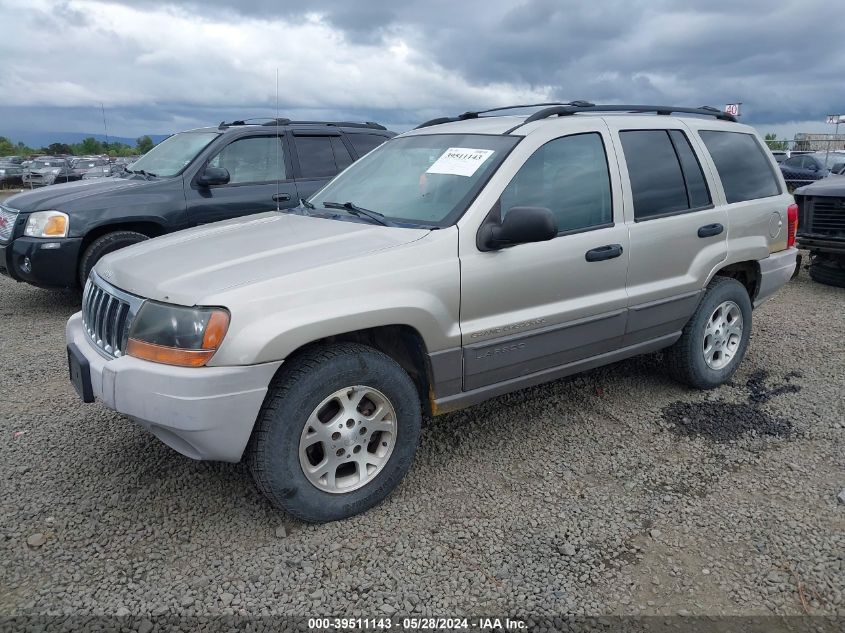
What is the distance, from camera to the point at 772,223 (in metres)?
4.74

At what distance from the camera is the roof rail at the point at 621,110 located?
12.5 feet

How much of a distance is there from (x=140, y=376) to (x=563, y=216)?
2248mm

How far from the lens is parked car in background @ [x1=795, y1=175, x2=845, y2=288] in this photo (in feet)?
26.0

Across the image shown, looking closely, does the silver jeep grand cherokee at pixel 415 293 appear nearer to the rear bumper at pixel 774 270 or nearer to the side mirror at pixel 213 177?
the rear bumper at pixel 774 270

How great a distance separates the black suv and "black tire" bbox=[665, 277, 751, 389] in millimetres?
3229

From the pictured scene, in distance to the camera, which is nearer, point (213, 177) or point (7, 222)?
point (7, 222)

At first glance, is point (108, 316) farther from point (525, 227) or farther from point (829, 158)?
point (829, 158)

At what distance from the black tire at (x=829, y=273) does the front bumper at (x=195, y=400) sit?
781 centimetres

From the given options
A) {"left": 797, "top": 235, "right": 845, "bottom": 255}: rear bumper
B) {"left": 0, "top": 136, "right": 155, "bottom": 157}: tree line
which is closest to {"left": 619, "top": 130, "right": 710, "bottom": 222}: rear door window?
{"left": 797, "top": 235, "right": 845, "bottom": 255}: rear bumper

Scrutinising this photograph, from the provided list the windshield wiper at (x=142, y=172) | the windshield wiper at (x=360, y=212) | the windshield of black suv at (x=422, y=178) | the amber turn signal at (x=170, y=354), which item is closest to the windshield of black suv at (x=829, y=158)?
the windshield wiper at (x=142, y=172)

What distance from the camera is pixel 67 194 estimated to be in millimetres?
6609

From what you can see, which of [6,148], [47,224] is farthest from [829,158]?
[6,148]

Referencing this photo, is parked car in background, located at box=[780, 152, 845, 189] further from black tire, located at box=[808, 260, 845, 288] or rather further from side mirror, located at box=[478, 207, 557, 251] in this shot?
side mirror, located at box=[478, 207, 557, 251]

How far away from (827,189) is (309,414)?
7.61 metres
